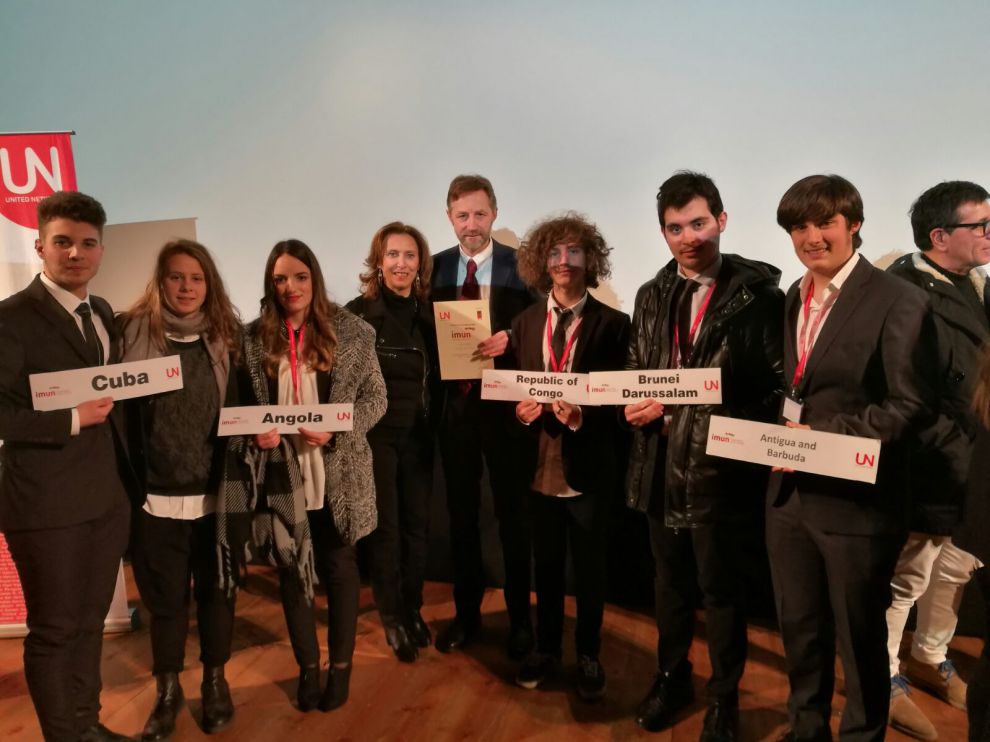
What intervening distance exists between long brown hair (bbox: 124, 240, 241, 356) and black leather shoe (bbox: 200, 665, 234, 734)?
125 cm

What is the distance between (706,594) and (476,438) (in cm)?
114

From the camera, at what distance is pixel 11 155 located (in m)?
2.83

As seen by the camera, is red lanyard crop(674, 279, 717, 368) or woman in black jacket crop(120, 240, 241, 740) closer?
red lanyard crop(674, 279, 717, 368)

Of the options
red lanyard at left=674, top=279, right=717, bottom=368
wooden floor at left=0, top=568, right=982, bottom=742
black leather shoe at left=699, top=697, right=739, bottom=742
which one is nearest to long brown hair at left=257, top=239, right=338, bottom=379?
red lanyard at left=674, top=279, right=717, bottom=368

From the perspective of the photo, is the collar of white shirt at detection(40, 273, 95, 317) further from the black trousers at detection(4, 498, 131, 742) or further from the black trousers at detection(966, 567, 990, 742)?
the black trousers at detection(966, 567, 990, 742)

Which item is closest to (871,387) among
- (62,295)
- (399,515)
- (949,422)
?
(949,422)

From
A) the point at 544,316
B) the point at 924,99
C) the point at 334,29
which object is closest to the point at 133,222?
the point at 334,29

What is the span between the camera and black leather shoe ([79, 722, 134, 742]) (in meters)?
2.20

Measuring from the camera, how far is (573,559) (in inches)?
95.4

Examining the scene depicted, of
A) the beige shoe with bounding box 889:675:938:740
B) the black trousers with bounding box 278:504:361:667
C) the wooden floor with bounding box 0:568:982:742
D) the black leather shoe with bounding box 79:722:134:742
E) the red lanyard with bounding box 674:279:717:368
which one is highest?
the red lanyard with bounding box 674:279:717:368

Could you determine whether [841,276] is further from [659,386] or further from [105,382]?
[105,382]

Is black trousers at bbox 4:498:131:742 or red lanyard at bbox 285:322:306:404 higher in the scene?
red lanyard at bbox 285:322:306:404

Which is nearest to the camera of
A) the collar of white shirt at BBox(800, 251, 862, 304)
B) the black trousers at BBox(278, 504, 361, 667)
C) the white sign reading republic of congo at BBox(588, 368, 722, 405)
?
the collar of white shirt at BBox(800, 251, 862, 304)

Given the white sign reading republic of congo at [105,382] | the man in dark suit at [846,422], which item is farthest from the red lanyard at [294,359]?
the man in dark suit at [846,422]
